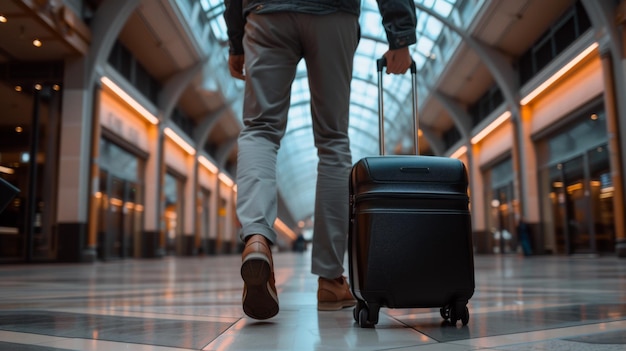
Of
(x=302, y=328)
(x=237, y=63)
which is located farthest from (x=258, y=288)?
(x=237, y=63)

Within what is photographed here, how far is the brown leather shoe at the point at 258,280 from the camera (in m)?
1.72

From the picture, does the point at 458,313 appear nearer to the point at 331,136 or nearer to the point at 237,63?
the point at 331,136

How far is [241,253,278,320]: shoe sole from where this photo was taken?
1721 mm

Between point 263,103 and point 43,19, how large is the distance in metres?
10.5

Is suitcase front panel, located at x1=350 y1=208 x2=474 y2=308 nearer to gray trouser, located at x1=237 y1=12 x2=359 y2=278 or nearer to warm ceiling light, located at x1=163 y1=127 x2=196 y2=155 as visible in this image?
gray trouser, located at x1=237 y1=12 x2=359 y2=278

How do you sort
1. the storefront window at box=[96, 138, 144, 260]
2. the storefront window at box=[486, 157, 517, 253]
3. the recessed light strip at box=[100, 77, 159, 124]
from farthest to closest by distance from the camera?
1. the storefront window at box=[486, 157, 517, 253]
2. the storefront window at box=[96, 138, 144, 260]
3. the recessed light strip at box=[100, 77, 159, 124]

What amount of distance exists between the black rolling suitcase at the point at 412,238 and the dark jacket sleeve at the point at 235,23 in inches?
37.9

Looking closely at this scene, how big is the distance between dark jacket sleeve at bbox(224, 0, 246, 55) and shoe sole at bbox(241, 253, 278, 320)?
1.12m

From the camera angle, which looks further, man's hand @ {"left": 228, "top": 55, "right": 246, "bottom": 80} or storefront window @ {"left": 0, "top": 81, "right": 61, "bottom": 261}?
storefront window @ {"left": 0, "top": 81, "right": 61, "bottom": 261}

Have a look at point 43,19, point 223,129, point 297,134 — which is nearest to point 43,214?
point 43,19

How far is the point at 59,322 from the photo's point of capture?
1.84 m

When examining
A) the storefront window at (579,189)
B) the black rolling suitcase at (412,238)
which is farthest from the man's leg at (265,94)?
the storefront window at (579,189)

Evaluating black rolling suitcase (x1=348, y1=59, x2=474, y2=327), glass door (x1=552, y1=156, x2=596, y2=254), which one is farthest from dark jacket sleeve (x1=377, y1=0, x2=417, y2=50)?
glass door (x1=552, y1=156, x2=596, y2=254)

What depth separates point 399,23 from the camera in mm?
2002
